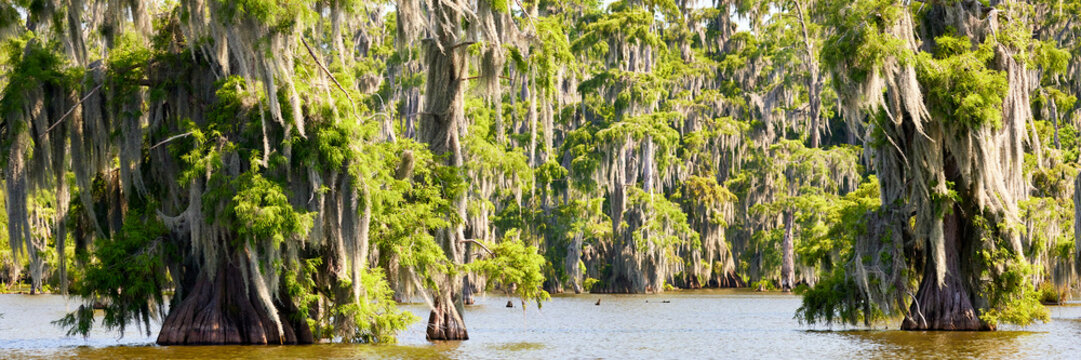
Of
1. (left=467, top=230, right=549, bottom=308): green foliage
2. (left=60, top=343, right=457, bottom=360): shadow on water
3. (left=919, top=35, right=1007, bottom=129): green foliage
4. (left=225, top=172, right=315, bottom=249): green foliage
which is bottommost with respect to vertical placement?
(left=60, top=343, right=457, bottom=360): shadow on water

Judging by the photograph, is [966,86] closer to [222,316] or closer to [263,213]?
[263,213]

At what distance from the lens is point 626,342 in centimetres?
2572

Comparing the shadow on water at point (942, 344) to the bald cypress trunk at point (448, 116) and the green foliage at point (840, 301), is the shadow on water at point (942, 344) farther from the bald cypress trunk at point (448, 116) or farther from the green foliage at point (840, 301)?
the bald cypress trunk at point (448, 116)

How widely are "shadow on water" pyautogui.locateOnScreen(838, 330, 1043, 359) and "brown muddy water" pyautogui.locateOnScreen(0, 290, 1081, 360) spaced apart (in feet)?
0.06

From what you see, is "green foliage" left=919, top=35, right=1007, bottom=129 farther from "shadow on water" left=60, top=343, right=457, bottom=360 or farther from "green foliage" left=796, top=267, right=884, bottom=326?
"shadow on water" left=60, top=343, right=457, bottom=360

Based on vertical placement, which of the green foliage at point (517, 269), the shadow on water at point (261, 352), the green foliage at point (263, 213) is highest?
the green foliage at point (263, 213)

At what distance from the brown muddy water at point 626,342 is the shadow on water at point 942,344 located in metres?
0.02

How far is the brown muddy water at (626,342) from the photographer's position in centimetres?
2042

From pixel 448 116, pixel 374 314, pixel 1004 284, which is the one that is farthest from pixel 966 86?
pixel 374 314

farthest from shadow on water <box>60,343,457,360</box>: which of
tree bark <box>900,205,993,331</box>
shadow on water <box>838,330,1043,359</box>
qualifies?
tree bark <box>900,205,993,331</box>

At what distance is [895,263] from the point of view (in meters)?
26.5

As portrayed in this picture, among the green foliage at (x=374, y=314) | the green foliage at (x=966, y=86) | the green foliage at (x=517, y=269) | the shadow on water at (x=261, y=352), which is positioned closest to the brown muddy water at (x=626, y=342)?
the shadow on water at (x=261, y=352)

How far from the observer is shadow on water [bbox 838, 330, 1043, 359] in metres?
20.7

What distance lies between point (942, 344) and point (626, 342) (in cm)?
644
